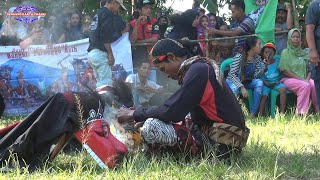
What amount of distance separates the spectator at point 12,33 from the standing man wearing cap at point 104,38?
1.56m

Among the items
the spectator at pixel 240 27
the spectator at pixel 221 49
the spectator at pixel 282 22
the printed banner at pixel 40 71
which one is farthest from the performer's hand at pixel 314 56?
the printed banner at pixel 40 71

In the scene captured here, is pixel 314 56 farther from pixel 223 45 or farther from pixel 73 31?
pixel 73 31

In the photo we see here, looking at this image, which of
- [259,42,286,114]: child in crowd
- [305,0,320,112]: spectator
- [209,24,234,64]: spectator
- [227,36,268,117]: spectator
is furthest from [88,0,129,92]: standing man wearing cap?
[305,0,320,112]: spectator

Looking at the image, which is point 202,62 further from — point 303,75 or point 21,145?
point 303,75

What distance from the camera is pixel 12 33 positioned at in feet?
30.5

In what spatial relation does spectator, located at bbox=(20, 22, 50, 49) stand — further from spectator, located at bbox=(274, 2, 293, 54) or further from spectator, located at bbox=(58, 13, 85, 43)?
spectator, located at bbox=(274, 2, 293, 54)

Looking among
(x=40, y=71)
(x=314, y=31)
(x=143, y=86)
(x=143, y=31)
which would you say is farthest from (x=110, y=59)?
(x=314, y=31)

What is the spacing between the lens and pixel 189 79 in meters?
4.28

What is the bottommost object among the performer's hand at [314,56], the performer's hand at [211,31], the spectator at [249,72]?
the spectator at [249,72]

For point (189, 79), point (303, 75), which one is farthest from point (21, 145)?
point (303, 75)

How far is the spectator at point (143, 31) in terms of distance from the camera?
8.90 meters

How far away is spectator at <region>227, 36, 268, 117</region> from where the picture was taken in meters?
8.12

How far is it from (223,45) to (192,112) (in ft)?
14.2

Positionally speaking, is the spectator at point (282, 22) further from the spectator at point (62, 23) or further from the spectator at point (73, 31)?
the spectator at point (62, 23)
